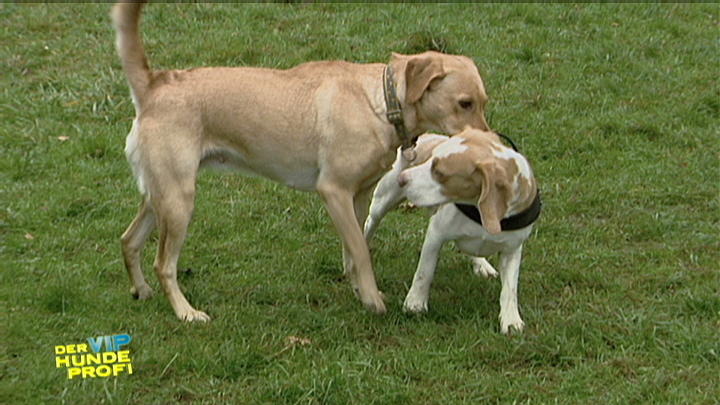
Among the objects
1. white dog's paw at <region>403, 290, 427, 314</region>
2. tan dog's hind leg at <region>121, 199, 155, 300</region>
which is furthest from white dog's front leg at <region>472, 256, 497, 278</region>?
tan dog's hind leg at <region>121, 199, 155, 300</region>

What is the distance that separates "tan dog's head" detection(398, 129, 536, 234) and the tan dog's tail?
1.57 metres

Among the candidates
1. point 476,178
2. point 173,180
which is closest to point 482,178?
point 476,178

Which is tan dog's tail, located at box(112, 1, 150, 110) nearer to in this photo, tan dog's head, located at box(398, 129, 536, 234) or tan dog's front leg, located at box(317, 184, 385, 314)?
tan dog's front leg, located at box(317, 184, 385, 314)

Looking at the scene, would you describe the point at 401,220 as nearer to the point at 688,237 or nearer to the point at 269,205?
→ the point at 269,205

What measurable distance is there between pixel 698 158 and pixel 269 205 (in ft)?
11.5

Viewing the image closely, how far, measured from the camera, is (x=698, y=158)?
26.1 ft

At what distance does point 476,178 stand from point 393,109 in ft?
2.32

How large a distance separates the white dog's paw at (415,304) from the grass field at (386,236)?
8 cm

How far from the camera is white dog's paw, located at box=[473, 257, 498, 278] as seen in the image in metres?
6.18

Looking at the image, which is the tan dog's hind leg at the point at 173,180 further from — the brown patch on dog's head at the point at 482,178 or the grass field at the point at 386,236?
the brown patch on dog's head at the point at 482,178

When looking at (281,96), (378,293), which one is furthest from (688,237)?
(281,96)

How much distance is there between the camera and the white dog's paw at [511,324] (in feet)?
17.0

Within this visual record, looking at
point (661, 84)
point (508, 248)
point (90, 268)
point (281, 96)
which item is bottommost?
point (661, 84)

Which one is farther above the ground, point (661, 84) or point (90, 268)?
point (90, 268)
